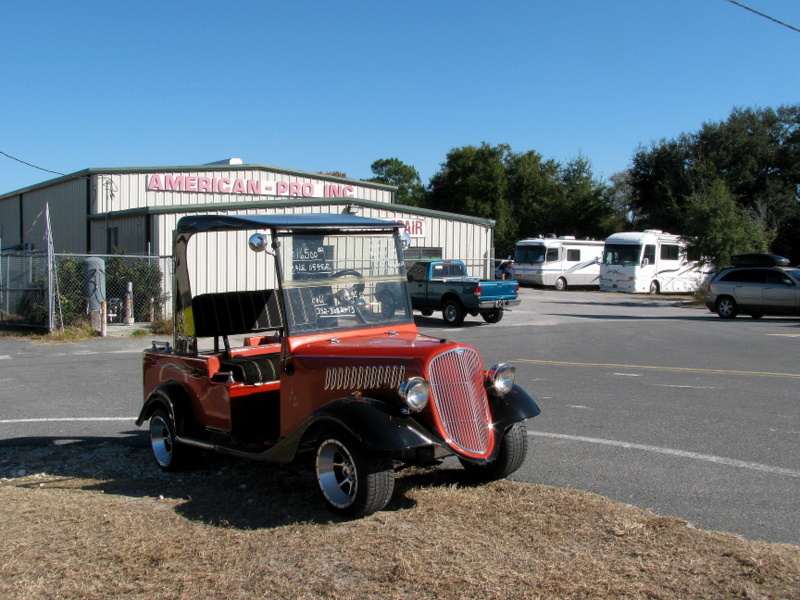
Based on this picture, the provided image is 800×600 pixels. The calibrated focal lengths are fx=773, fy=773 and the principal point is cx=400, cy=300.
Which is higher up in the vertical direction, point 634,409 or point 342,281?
point 342,281

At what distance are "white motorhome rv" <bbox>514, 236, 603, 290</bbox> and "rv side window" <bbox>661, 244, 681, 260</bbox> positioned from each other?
432cm

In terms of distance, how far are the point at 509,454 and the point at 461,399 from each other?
78cm

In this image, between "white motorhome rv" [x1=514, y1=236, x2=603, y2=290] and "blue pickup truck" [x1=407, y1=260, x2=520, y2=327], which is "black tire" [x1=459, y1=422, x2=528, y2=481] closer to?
"blue pickup truck" [x1=407, y1=260, x2=520, y2=327]

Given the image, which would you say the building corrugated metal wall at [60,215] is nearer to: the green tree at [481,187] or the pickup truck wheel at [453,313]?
the pickup truck wheel at [453,313]

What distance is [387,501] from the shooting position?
5082mm

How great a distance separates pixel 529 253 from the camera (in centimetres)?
4253

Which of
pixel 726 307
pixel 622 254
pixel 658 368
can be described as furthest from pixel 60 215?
pixel 622 254

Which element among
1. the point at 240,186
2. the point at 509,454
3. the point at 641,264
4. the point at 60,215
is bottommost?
the point at 509,454

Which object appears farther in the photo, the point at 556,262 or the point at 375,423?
the point at 556,262

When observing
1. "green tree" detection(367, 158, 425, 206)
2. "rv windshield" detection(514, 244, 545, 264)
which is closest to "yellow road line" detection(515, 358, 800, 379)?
"rv windshield" detection(514, 244, 545, 264)

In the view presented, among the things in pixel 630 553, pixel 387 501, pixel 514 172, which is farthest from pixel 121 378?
pixel 514 172

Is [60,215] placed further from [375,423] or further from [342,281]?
[375,423]

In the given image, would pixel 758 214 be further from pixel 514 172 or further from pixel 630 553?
pixel 630 553

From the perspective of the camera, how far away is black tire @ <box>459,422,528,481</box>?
19.1ft
